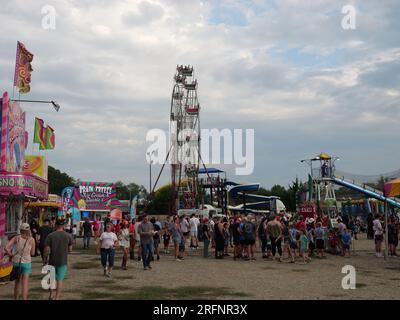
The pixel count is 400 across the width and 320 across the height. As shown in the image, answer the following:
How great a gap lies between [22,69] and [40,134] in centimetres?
699

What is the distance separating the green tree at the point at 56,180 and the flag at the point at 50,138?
212ft

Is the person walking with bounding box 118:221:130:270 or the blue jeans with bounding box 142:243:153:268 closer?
the blue jeans with bounding box 142:243:153:268

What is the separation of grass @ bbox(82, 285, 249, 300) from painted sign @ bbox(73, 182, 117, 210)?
24.4 meters

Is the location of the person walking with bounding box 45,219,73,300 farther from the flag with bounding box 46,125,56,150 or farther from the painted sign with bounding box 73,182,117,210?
the painted sign with bounding box 73,182,117,210

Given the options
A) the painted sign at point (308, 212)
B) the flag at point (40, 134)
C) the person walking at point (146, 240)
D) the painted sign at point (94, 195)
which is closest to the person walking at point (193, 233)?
the painted sign at point (308, 212)

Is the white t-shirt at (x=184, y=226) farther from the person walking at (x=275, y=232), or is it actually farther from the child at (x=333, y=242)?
the child at (x=333, y=242)

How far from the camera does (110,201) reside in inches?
1358

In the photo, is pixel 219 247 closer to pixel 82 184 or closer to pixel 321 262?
pixel 321 262

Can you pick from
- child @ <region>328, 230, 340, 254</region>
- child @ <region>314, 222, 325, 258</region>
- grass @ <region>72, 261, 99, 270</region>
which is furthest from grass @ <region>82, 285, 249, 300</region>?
child @ <region>328, 230, 340, 254</region>

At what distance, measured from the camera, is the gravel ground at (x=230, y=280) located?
8.98 metres

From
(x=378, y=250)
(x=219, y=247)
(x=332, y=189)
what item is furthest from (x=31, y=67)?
(x=332, y=189)

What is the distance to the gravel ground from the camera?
898 centimetres
